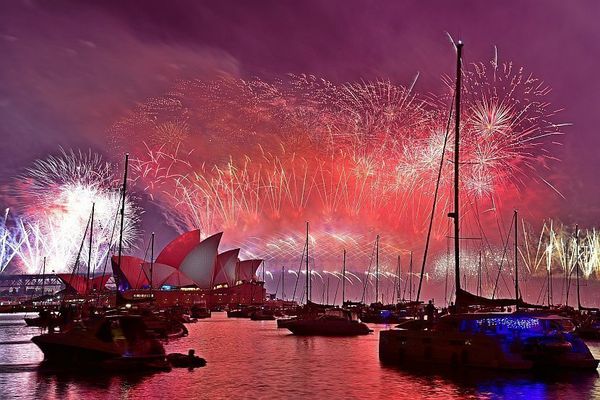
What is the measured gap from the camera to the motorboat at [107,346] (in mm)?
34281

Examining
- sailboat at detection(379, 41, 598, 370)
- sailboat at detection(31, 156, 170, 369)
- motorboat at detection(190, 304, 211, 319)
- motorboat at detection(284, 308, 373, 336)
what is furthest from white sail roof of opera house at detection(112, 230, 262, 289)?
sailboat at detection(379, 41, 598, 370)

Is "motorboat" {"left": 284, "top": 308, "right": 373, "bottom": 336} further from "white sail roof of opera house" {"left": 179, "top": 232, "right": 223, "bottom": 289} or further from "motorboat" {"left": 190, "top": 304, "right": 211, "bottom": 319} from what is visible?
"white sail roof of opera house" {"left": 179, "top": 232, "right": 223, "bottom": 289}

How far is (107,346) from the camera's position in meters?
34.2

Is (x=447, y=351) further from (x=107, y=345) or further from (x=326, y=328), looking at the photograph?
(x=326, y=328)

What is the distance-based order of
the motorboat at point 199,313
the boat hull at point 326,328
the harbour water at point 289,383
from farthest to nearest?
the motorboat at point 199,313 → the boat hull at point 326,328 → the harbour water at point 289,383

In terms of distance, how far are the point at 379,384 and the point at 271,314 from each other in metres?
115

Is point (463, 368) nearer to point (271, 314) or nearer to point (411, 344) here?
point (411, 344)

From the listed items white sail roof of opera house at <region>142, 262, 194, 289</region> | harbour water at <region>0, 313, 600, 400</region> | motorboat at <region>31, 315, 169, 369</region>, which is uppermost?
white sail roof of opera house at <region>142, 262, 194, 289</region>

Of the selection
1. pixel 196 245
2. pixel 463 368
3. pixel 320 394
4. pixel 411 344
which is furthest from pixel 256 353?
pixel 196 245

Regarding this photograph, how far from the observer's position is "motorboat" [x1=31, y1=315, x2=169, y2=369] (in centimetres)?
3428

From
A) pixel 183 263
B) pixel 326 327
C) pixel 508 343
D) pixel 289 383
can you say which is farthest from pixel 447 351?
pixel 183 263

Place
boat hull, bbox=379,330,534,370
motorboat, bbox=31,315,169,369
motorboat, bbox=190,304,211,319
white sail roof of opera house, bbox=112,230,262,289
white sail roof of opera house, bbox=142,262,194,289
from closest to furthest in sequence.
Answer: boat hull, bbox=379,330,534,370
motorboat, bbox=31,315,169,369
motorboat, bbox=190,304,211,319
white sail roof of opera house, bbox=112,230,262,289
white sail roof of opera house, bbox=142,262,194,289

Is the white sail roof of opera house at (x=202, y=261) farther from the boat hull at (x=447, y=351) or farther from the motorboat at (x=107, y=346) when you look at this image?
the motorboat at (x=107, y=346)

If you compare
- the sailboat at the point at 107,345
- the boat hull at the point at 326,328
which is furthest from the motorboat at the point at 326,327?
the sailboat at the point at 107,345
